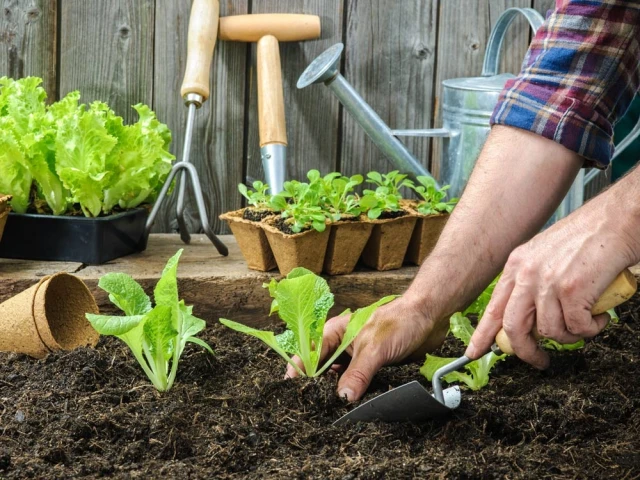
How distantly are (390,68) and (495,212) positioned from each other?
1078 millimetres

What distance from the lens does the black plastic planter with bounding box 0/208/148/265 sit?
188cm

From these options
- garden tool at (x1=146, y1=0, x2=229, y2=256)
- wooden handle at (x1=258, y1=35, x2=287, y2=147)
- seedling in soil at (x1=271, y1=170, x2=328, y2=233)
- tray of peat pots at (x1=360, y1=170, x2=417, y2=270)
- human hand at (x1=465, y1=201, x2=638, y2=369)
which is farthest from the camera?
wooden handle at (x1=258, y1=35, x2=287, y2=147)

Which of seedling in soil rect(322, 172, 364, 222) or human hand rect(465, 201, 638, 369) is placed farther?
seedling in soil rect(322, 172, 364, 222)

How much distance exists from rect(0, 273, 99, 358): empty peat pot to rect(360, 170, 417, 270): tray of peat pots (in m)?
0.63

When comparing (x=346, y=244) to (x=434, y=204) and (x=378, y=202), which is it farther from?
(x=434, y=204)

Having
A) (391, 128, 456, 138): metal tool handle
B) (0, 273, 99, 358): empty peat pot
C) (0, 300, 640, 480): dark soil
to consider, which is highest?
(391, 128, 456, 138): metal tool handle

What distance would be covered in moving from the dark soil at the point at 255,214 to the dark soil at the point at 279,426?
0.41m

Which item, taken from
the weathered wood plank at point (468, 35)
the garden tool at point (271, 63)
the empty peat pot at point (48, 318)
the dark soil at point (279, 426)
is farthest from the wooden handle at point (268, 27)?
the dark soil at point (279, 426)

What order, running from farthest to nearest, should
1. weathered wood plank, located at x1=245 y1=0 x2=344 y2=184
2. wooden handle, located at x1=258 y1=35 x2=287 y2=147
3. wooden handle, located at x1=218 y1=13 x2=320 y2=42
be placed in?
weathered wood plank, located at x1=245 y1=0 x2=344 y2=184
wooden handle, located at x1=218 y1=13 x2=320 y2=42
wooden handle, located at x1=258 y1=35 x2=287 y2=147

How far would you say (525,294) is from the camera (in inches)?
44.3

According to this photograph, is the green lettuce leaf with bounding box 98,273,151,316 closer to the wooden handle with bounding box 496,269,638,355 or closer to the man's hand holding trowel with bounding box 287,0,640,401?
the man's hand holding trowel with bounding box 287,0,640,401

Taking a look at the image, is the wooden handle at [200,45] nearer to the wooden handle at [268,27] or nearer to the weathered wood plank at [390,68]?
the wooden handle at [268,27]

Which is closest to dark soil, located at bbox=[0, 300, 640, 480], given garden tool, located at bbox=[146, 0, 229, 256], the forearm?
the forearm

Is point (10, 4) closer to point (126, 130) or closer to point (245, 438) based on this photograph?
point (126, 130)
